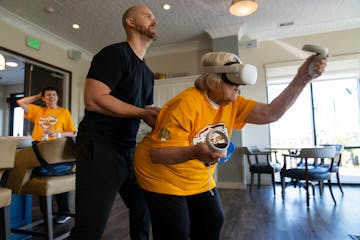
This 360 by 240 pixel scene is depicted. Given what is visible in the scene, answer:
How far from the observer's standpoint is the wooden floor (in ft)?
7.13

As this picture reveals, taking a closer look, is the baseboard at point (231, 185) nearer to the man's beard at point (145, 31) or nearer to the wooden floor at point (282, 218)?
the wooden floor at point (282, 218)

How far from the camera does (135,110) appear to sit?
1044 mm

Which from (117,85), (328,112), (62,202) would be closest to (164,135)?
(117,85)

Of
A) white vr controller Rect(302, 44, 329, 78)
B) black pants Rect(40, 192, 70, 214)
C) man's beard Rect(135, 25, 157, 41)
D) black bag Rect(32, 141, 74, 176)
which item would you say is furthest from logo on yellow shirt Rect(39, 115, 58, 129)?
white vr controller Rect(302, 44, 329, 78)

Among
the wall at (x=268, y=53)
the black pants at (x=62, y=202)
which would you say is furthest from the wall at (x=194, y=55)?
the black pants at (x=62, y=202)

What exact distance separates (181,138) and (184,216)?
313 mm

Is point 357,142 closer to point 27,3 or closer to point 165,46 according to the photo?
point 165,46

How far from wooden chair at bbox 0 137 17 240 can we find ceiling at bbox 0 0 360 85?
3092 mm

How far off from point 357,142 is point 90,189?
5.27 m

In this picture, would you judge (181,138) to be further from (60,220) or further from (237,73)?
(60,220)

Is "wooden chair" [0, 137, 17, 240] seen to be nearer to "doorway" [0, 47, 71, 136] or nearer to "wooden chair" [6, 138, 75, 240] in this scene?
"wooden chair" [6, 138, 75, 240]

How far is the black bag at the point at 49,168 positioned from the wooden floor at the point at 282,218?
79 centimetres

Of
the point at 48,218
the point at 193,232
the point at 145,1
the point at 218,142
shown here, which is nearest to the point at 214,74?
the point at 218,142

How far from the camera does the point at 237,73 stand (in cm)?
89
